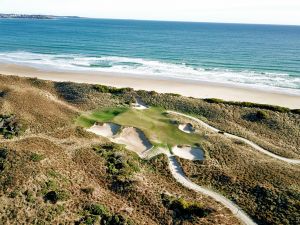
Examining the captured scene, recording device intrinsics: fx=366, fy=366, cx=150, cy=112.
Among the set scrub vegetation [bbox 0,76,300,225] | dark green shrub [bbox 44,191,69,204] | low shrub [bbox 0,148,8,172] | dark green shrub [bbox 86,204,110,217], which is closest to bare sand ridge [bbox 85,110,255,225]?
scrub vegetation [bbox 0,76,300,225]

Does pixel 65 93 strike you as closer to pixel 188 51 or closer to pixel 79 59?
pixel 79 59

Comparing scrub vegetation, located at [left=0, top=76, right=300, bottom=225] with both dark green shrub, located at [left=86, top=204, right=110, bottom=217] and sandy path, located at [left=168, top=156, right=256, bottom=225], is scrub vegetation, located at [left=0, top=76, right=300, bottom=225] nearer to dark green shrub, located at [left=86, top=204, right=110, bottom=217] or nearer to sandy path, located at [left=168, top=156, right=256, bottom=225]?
dark green shrub, located at [left=86, top=204, right=110, bottom=217]

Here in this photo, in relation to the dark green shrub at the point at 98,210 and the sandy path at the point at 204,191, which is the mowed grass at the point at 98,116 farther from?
the dark green shrub at the point at 98,210

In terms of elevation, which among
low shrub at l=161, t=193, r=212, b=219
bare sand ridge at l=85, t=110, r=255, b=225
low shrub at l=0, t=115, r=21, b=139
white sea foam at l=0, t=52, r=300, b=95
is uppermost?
low shrub at l=0, t=115, r=21, b=139

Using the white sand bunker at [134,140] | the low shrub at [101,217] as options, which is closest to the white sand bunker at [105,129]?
the white sand bunker at [134,140]

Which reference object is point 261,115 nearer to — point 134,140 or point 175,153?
point 175,153

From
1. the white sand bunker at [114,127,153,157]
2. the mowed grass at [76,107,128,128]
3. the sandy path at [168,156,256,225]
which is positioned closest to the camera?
the sandy path at [168,156,256,225]
